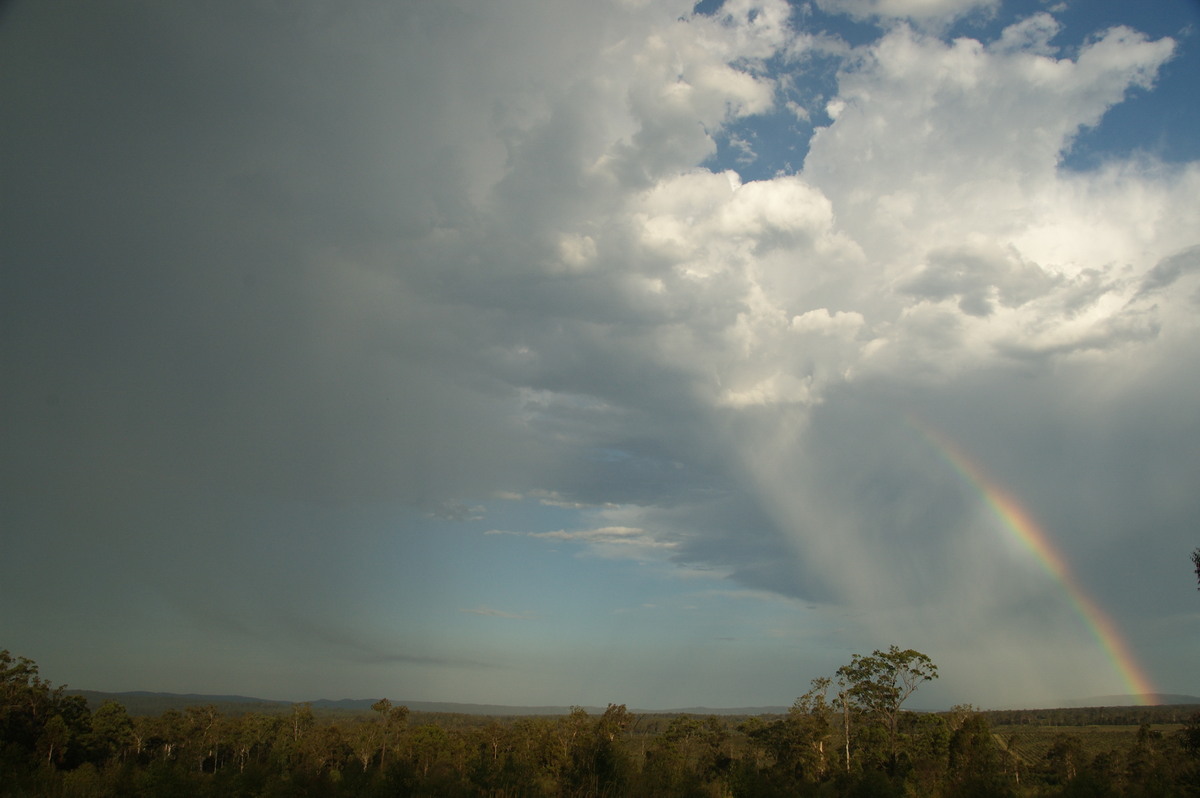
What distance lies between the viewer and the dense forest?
1243 inches

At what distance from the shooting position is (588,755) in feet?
104

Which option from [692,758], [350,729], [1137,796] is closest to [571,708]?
[1137,796]

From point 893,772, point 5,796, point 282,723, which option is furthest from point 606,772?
point 282,723

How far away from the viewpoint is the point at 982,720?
6100cm

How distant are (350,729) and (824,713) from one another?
87380 mm

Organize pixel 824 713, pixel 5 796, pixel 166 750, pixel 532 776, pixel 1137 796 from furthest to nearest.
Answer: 1. pixel 166 750
2. pixel 824 713
3. pixel 5 796
4. pixel 1137 796
5. pixel 532 776

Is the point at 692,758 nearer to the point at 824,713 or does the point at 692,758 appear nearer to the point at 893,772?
the point at 824,713

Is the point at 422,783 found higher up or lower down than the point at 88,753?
higher up

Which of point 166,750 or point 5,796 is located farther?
point 166,750

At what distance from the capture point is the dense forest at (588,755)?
3156 centimetres

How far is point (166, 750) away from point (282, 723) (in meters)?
20.6

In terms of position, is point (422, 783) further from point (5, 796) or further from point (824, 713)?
point (824, 713)

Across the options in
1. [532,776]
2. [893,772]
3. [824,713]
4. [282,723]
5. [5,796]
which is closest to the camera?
[532,776]

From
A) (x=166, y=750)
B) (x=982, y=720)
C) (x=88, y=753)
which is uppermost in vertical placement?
(x=982, y=720)
